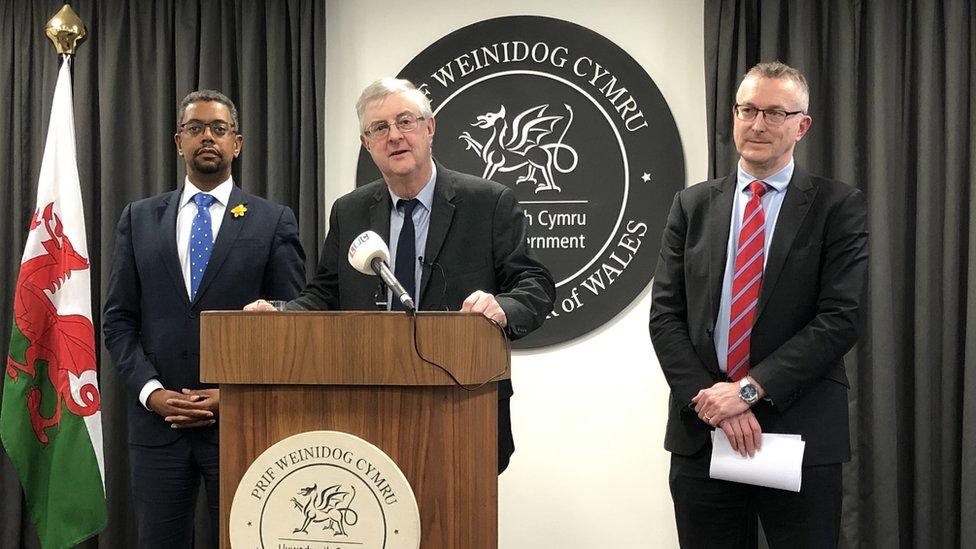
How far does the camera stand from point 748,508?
8.46ft

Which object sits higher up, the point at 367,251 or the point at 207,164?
the point at 207,164

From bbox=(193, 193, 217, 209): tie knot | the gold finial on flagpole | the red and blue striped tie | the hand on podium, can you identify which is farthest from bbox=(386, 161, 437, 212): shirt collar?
the gold finial on flagpole

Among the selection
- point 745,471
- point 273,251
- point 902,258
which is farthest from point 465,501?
point 902,258

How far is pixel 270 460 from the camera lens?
1.81 metres

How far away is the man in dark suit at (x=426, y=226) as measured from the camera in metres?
2.39

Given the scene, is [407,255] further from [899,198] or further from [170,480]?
[899,198]

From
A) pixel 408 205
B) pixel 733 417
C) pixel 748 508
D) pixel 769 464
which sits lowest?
pixel 748 508

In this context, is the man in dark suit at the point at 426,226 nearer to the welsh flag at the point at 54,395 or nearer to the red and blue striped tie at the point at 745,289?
the red and blue striped tie at the point at 745,289

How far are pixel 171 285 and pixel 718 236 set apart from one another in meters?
1.60

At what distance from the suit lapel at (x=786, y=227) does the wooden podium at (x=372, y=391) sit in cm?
94

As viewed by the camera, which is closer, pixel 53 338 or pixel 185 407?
pixel 185 407

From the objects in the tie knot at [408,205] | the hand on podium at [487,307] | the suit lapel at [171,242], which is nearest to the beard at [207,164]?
the suit lapel at [171,242]

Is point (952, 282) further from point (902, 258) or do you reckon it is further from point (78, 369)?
point (78, 369)

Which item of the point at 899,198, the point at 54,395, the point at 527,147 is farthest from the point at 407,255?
the point at 899,198
